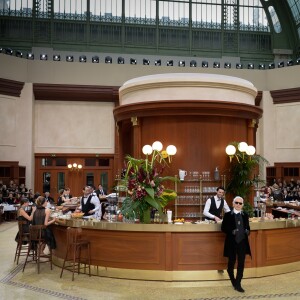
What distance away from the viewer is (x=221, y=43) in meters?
28.2

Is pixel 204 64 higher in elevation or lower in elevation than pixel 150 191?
higher

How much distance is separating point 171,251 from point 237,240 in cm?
127

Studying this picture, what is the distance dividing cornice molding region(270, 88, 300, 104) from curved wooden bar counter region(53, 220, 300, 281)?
53.6ft

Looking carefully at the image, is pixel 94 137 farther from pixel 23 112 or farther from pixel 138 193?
pixel 138 193

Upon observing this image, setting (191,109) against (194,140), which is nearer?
(191,109)

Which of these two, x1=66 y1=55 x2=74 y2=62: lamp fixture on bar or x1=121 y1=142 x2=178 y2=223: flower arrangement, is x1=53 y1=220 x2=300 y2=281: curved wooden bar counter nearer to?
x1=121 y1=142 x2=178 y2=223: flower arrangement

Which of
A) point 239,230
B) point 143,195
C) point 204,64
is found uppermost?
point 204,64

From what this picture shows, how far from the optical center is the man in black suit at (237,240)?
25.6ft

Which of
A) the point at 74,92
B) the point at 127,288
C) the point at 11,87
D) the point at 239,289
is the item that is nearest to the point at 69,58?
the point at 74,92

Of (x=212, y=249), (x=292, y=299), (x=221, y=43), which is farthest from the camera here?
(x=221, y=43)

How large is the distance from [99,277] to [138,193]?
1.65 metres

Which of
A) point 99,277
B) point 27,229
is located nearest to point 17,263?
point 27,229

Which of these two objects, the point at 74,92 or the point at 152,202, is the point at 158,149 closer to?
the point at 152,202

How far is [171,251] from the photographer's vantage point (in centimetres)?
853
